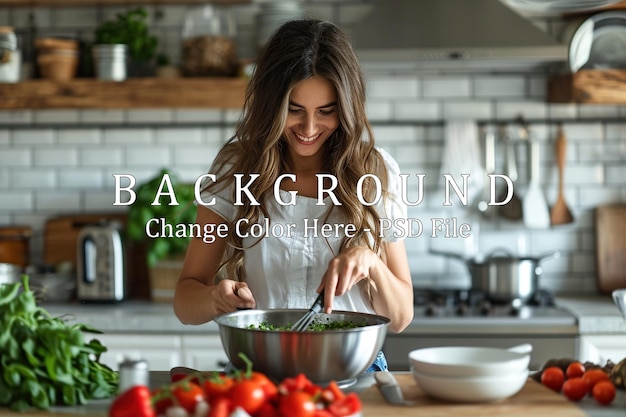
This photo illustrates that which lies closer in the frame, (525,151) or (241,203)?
(241,203)

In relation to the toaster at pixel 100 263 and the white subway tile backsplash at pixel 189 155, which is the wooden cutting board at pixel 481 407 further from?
the white subway tile backsplash at pixel 189 155

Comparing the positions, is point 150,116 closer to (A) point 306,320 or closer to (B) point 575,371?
(A) point 306,320

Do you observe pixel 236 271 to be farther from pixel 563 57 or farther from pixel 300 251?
pixel 563 57

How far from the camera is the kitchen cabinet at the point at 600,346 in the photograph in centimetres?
355

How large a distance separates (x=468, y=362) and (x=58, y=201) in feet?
9.74

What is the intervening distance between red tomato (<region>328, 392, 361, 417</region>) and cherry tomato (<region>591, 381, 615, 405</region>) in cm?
58

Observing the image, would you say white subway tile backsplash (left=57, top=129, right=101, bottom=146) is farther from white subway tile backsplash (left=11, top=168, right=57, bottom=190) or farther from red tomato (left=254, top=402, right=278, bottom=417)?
red tomato (left=254, top=402, right=278, bottom=417)

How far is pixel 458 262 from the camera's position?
4289mm

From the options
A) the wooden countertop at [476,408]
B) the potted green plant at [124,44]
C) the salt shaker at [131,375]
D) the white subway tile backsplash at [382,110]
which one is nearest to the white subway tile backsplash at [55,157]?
the potted green plant at [124,44]

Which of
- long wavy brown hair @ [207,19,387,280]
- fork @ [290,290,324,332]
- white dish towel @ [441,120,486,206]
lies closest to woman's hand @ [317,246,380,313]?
fork @ [290,290,324,332]

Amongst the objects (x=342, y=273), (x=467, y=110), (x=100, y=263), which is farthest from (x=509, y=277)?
(x=342, y=273)

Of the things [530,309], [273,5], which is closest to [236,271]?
[530,309]

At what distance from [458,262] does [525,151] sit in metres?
0.62

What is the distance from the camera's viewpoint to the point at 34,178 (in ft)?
14.5
